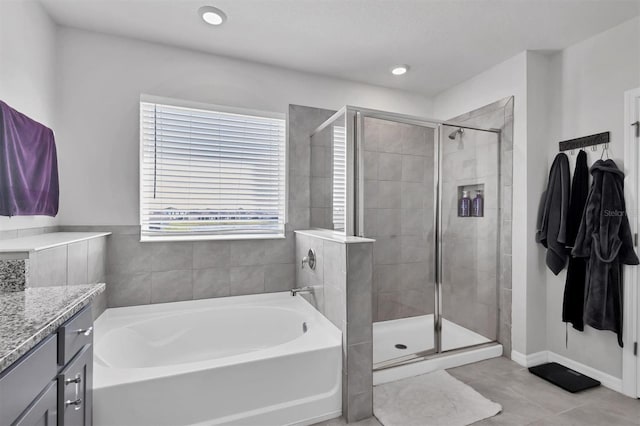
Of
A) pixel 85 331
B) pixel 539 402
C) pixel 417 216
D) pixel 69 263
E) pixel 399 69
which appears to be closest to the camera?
pixel 85 331

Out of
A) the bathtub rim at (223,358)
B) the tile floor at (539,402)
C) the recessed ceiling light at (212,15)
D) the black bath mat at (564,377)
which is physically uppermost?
the recessed ceiling light at (212,15)

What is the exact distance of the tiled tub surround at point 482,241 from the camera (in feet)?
8.52

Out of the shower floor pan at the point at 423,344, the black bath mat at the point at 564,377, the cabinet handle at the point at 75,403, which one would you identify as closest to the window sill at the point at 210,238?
the shower floor pan at the point at 423,344

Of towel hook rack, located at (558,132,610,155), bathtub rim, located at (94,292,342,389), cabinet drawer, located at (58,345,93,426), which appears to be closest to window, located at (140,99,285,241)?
bathtub rim, located at (94,292,342,389)

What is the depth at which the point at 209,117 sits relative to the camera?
2.63 meters

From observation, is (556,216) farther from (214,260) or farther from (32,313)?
(32,313)

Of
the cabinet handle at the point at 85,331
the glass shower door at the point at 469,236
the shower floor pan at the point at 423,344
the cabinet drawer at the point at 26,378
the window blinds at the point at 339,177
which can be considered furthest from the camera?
the glass shower door at the point at 469,236

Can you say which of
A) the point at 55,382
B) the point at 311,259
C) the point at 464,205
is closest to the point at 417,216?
the point at 464,205

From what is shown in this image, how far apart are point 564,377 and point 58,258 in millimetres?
3340

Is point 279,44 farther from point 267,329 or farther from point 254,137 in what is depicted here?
point 267,329

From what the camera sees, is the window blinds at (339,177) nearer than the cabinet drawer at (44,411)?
No

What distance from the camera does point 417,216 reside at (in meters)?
2.49

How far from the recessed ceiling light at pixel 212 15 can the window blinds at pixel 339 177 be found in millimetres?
1067

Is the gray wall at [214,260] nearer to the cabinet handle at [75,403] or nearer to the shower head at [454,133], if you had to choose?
the shower head at [454,133]
